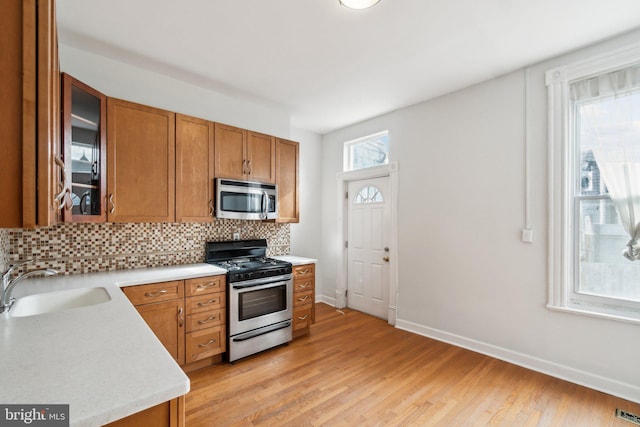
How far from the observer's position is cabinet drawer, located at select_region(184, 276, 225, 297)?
8.34ft

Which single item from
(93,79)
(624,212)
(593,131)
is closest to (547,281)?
(624,212)

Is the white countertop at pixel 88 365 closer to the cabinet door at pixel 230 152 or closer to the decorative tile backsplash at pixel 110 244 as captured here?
the decorative tile backsplash at pixel 110 244

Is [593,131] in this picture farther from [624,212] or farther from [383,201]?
[383,201]

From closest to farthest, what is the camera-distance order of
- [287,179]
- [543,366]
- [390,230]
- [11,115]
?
[11,115], [543,366], [287,179], [390,230]

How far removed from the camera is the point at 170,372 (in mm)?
924

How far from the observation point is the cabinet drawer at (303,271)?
337cm

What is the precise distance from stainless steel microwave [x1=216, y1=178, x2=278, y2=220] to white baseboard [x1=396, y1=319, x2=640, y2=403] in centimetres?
228

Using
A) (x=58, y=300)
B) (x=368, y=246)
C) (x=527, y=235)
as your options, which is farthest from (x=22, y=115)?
(x=368, y=246)

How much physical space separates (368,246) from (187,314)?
254 centimetres

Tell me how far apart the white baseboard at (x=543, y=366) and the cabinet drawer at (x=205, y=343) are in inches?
88.5

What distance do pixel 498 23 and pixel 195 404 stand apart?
3.55 m

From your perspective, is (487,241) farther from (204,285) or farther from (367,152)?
(204,285)

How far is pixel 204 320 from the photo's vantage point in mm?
2633

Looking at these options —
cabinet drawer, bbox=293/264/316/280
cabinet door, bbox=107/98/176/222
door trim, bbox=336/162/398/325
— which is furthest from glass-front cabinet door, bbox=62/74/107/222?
door trim, bbox=336/162/398/325
